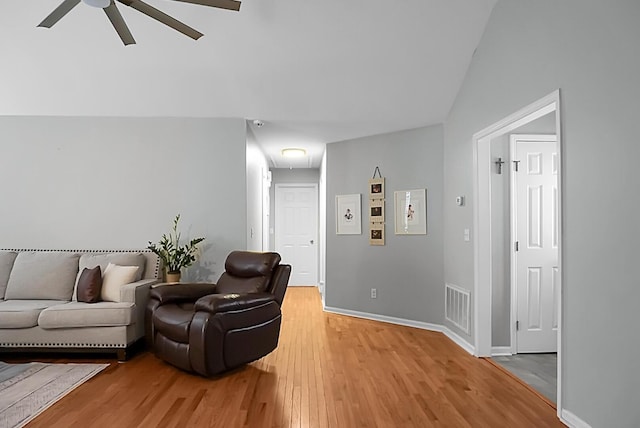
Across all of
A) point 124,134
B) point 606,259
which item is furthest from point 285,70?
point 606,259

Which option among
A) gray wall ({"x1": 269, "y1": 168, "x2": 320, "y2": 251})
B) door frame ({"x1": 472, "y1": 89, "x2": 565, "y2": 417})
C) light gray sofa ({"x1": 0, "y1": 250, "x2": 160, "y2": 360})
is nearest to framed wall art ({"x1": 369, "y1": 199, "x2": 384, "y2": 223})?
door frame ({"x1": 472, "y1": 89, "x2": 565, "y2": 417})

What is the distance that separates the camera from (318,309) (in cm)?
628

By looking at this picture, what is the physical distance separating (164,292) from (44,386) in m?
1.09

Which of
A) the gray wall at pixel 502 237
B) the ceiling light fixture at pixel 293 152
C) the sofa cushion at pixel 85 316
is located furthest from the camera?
the ceiling light fixture at pixel 293 152

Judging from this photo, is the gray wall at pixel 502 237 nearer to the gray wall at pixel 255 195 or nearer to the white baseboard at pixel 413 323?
the white baseboard at pixel 413 323

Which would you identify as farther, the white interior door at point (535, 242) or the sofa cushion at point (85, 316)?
the white interior door at point (535, 242)

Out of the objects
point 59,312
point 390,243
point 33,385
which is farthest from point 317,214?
point 33,385

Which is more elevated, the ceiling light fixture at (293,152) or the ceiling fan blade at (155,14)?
the ceiling fan blade at (155,14)

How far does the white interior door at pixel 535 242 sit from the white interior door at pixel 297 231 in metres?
4.82

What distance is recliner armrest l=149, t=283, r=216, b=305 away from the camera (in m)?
3.85

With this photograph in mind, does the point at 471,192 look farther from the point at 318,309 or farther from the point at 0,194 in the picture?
the point at 0,194

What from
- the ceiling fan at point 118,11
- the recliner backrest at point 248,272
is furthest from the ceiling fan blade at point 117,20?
the recliner backrest at point 248,272

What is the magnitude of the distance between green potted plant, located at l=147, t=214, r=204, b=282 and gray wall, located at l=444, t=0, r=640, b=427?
3423mm

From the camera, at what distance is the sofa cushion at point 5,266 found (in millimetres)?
4312
